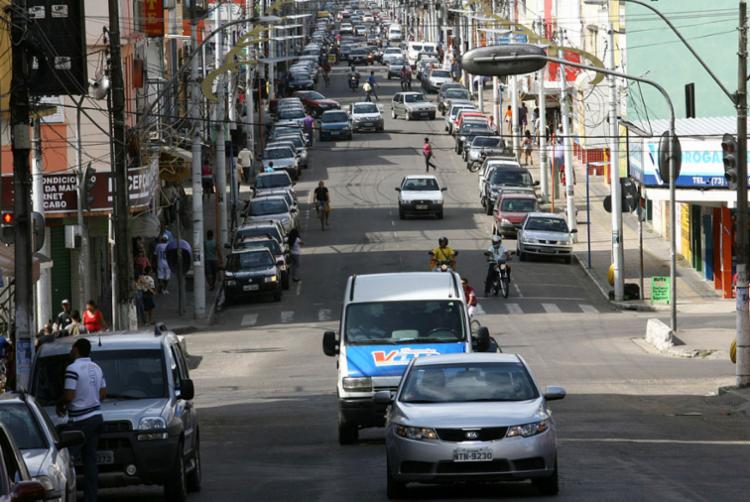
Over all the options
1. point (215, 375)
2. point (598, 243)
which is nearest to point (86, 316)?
point (215, 375)

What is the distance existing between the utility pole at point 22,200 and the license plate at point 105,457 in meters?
5.61

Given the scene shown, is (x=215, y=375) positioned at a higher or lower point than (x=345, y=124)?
lower

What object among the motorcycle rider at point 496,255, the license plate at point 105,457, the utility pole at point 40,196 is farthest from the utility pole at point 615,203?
the license plate at point 105,457

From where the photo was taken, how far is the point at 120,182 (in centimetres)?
3222

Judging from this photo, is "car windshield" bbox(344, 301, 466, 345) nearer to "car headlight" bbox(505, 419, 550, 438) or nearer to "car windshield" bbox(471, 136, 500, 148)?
"car headlight" bbox(505, 419, 550, 438)

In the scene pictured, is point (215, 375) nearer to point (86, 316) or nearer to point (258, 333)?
point (86, 316)

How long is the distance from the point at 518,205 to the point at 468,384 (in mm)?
42986

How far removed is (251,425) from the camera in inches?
1065

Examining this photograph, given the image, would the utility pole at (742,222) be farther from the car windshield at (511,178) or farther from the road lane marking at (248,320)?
the car windshield at (511,178)

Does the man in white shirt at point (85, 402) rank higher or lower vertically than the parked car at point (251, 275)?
higher

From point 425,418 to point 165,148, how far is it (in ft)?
116

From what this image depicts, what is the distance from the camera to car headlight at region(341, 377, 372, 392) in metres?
22.1

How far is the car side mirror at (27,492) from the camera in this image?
10586 millimetres

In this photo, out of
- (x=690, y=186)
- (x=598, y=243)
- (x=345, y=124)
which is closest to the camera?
(x=690, y=186)
